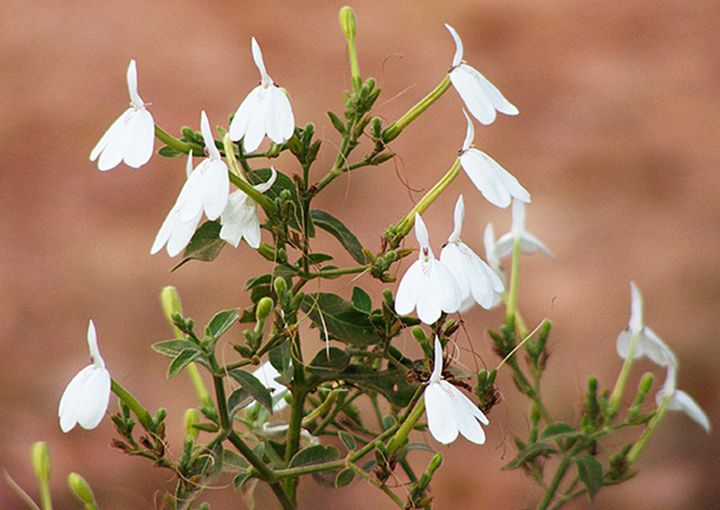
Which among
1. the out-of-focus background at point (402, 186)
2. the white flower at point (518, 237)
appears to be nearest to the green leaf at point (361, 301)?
the white flower at point (518, 237)

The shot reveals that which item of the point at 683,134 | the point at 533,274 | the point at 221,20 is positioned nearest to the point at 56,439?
the point at 533,274

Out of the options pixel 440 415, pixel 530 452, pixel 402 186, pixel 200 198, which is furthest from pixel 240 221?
pixel 402 186

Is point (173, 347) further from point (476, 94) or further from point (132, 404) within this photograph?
point (476, 94)

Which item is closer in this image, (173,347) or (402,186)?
(173,347)

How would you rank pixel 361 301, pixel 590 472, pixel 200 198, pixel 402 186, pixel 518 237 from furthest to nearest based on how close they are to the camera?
pixel 402 186
pixel 518 237
pixel 590 472
pixel 361 301
pixel 200 198

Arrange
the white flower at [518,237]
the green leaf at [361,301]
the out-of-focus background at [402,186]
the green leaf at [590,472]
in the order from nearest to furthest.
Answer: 1. the green leaf at [361,301]
2. the green leaf at [590,472]
3. the white flower at [518,237]
4. the out-of-focus background at [402,186]

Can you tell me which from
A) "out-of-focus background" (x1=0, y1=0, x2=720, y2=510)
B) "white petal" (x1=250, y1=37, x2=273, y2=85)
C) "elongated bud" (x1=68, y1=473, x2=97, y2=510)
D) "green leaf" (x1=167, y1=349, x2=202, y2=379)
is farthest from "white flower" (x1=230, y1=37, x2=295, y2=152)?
→ "out-of-focus background" (x1=0, y1=0, x2=720, y2=510)

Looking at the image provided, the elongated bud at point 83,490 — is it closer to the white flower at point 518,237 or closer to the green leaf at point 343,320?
the green leaf at point 343,320
